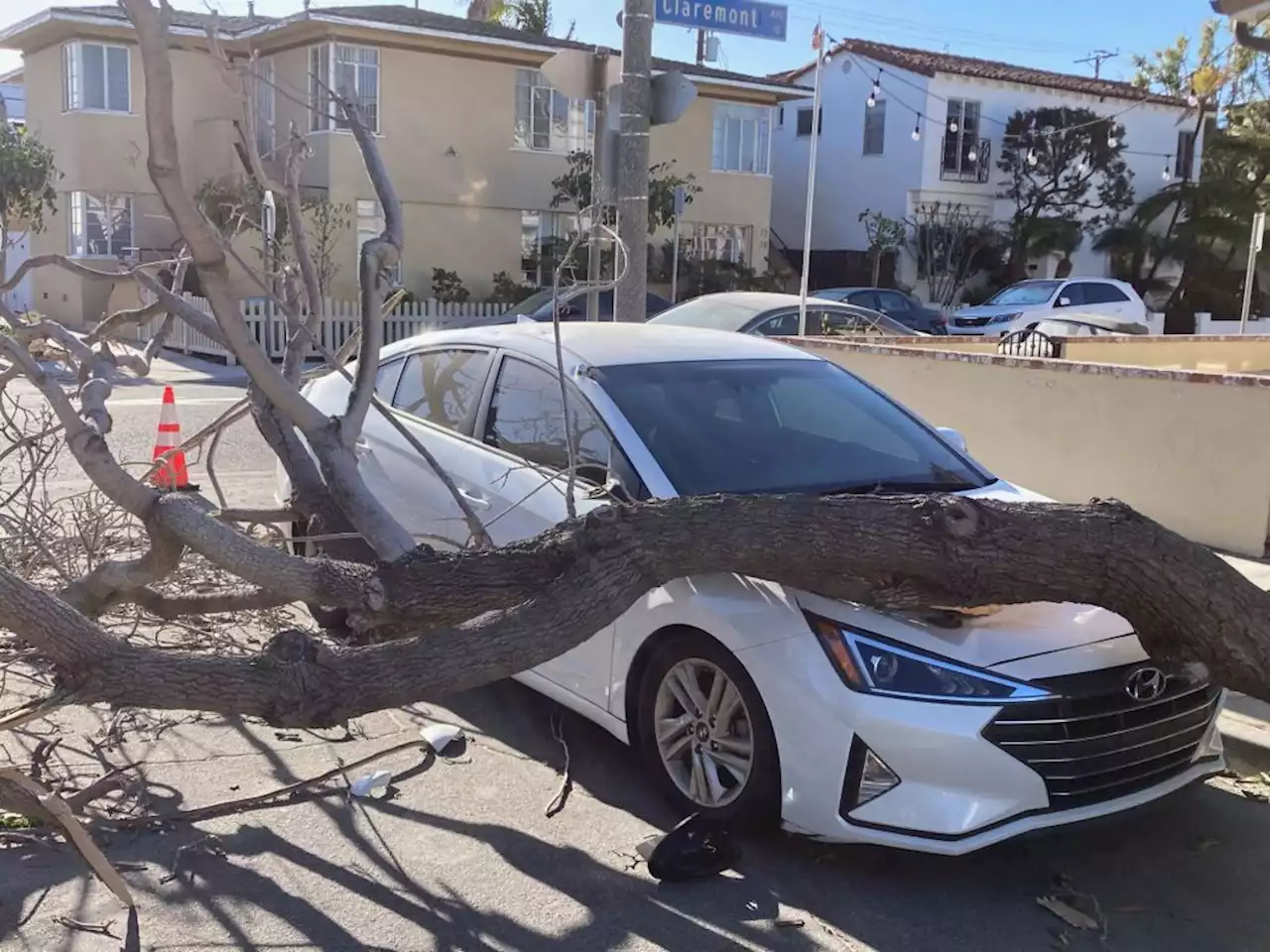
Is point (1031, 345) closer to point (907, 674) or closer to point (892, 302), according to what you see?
point (892, 302)

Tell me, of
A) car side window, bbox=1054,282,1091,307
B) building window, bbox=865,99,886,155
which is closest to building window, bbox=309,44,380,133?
building window, bbox=865,99,886,155

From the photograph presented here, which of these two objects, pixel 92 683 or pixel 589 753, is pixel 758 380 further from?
pixel 92 683

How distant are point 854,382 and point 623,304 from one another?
2.83 metres

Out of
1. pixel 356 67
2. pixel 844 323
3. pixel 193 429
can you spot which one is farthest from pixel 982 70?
pixel 193 429

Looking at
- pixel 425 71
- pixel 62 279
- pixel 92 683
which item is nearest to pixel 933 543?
pixel 92 683

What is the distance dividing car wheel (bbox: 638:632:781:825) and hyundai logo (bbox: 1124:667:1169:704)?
42.6 inches

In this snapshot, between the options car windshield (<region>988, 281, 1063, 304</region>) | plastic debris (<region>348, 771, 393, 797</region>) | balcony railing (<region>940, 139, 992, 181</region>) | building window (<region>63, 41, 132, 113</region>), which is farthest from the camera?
balcony railing (<region>940, 139, 992, 181</region>)

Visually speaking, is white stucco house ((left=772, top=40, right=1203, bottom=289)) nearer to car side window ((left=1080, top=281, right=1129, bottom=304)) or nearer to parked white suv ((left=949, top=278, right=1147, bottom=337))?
parked white suv ((left=949, top=278, right=1147, bottom=337))

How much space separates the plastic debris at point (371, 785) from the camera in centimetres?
441

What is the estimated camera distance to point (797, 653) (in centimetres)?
382

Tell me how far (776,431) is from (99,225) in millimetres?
24202

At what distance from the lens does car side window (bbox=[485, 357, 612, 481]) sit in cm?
486

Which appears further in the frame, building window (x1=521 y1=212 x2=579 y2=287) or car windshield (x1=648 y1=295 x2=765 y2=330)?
building window (x1=521 y1=212 x2=579 y2=287)

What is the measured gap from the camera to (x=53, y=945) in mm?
3393
